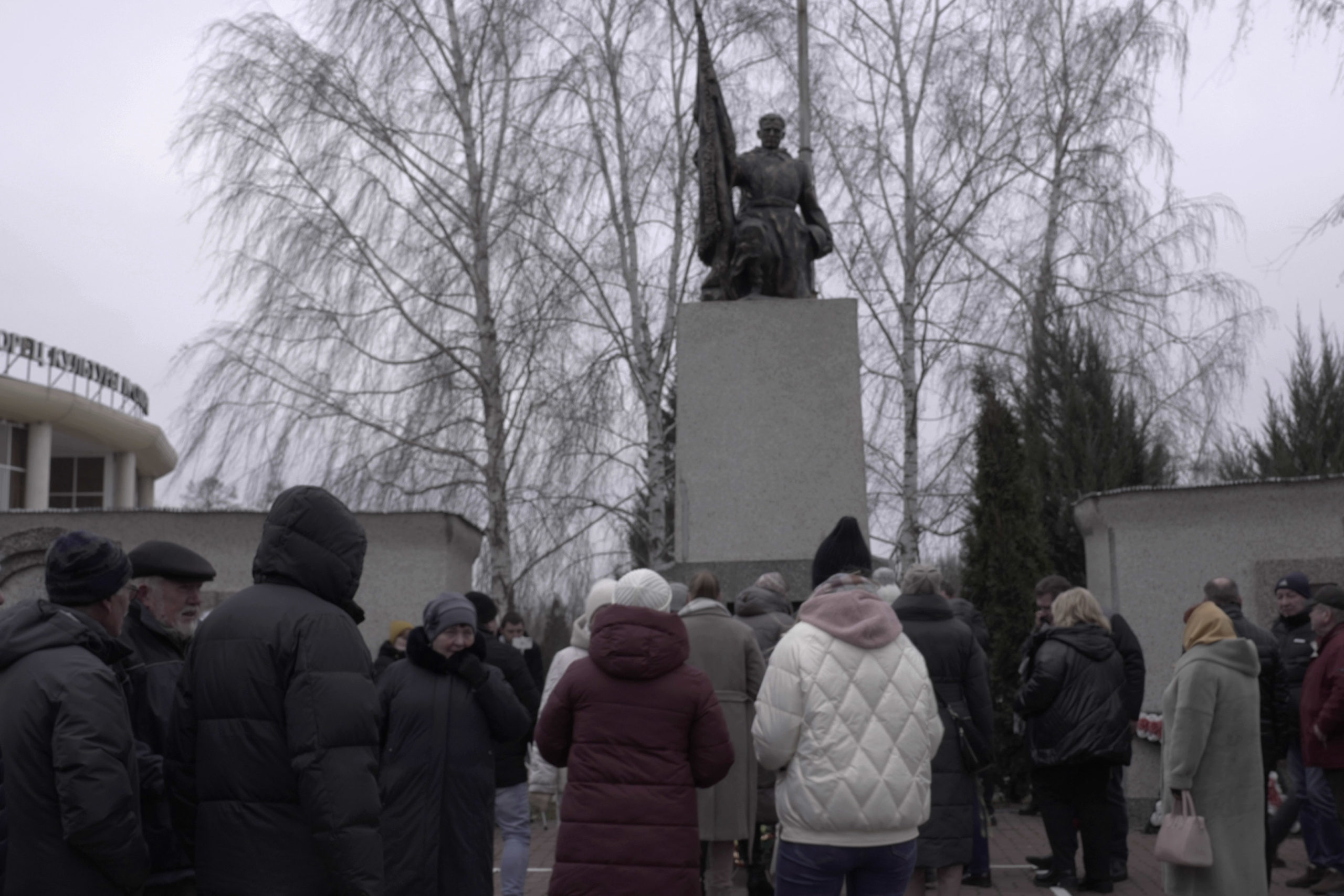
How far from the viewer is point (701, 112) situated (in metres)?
9.88

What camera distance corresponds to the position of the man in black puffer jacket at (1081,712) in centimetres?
738

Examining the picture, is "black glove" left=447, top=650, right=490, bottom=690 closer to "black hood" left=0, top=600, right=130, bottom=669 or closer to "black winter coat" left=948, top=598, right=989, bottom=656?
"black hood" left=0, top=600, right=130, bottom=669

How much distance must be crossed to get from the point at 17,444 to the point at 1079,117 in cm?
2940

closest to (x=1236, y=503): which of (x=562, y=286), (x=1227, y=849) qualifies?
(x=1227, y=849)

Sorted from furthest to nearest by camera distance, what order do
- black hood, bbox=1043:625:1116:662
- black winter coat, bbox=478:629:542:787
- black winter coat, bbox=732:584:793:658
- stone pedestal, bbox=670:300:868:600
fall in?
1. stone pedestal, bbox=670:300:868:600
2. black hood, bbox=1043:625:1116:662
3. black winter coat, bbox=732:584:793:658
4. black winter coat, bbox=478:629:542:787

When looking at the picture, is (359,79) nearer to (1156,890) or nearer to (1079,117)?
(1079,117)

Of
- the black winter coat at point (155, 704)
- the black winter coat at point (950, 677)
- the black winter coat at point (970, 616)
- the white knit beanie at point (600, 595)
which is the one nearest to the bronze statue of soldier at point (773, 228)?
the black winter coat at point (970, 616)

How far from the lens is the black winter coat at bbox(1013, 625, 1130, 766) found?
7.37m

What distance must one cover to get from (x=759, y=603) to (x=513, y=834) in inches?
68.3

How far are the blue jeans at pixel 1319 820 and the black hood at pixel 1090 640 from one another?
5.65 feet

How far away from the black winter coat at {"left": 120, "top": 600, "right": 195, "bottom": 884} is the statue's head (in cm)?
711

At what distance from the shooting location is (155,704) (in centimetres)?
385

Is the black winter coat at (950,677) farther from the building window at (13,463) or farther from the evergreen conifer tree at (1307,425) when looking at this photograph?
the building window at (13,463)

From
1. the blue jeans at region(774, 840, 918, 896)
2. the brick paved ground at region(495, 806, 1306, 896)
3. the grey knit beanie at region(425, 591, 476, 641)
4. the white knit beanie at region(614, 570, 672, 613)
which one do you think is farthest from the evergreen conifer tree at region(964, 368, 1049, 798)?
the white knit beanie at region(614, 570, 672, 613)
